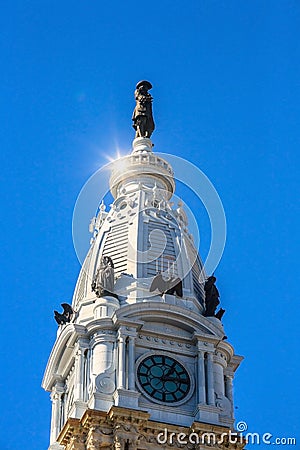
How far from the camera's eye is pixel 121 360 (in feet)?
361

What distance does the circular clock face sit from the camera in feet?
362

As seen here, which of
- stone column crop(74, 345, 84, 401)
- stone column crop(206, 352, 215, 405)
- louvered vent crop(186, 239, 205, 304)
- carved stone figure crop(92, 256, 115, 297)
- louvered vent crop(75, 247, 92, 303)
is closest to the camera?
stone column crop(74, 345, 84, 401)

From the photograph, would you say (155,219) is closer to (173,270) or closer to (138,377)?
(173,270)

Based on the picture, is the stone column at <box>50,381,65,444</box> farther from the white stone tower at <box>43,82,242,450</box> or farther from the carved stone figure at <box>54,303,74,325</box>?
the carved stone figure at <box>54,303,74,325</box>

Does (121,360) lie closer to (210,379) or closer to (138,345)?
(138,345)

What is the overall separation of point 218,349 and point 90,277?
1097 cm

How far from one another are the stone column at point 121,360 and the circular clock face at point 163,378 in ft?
4.58

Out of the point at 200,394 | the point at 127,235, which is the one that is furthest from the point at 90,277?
the point at 200,394

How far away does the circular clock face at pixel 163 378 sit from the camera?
11025 cm

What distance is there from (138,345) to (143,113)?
27345 millimetres

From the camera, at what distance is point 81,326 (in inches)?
4444

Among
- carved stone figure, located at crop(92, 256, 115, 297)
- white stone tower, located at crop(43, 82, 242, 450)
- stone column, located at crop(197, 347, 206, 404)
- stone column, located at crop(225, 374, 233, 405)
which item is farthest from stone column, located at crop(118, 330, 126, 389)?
stone column, located at crop(225, 374, 233, 405)

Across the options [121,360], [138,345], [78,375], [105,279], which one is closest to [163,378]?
[138,345]

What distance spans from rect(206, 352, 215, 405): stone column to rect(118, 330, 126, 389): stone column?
606cm
